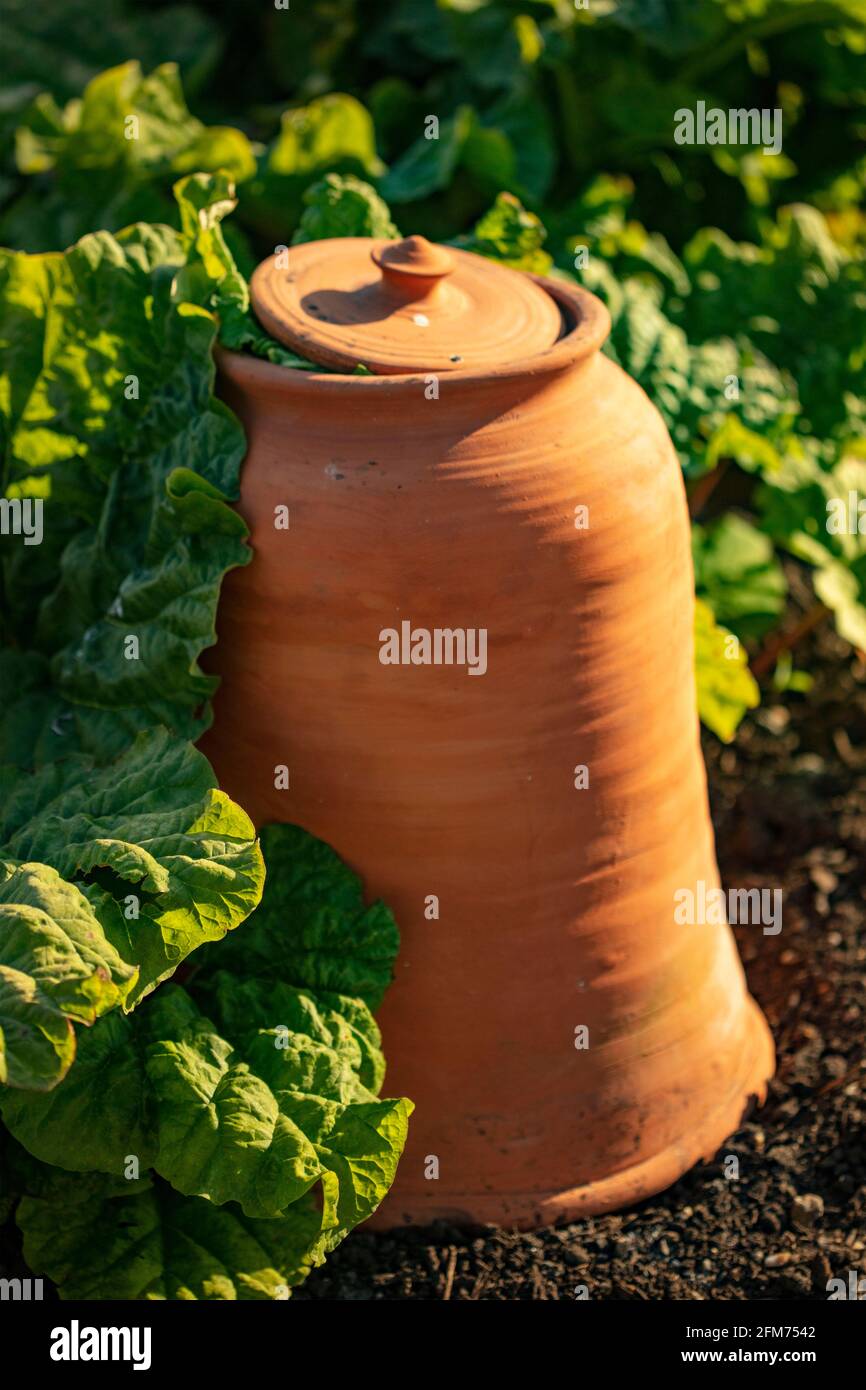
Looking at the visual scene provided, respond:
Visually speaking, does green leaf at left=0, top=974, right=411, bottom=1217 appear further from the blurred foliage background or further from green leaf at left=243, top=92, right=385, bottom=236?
green leaf at left=243, top=92, right=385, bottom=236

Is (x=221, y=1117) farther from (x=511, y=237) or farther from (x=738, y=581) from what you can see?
(x=738, y=581)

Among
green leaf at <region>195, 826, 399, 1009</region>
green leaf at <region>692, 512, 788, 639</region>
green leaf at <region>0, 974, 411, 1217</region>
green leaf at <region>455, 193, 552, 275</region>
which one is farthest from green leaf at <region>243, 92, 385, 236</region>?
green leaf at <region>0, 974, 411, 1217</region>

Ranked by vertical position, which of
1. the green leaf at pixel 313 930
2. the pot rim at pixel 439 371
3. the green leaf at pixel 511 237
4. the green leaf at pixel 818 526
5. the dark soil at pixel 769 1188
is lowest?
the dark soil at pixel 769 1188

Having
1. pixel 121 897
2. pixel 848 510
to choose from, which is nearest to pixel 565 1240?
pixel 121 897

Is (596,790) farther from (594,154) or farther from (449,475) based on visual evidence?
(594,154)

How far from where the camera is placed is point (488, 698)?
8.56ft

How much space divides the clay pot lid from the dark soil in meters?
1.51

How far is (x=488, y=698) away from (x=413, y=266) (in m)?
0.72

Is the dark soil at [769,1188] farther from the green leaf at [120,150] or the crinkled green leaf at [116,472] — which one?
the green leaf at [120,150]

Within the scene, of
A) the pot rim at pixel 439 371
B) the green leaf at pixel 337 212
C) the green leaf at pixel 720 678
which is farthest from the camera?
the green leaf at pixel 720 678

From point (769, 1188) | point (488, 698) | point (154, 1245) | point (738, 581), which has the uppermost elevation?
point (488, 698)

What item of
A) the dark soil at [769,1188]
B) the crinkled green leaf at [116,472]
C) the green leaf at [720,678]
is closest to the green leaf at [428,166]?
the crinkled green leaf at [116,472]

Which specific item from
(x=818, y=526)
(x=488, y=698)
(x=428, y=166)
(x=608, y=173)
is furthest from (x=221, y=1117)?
(x=608, y=173)

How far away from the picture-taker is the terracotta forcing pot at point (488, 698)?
99.3 inches
